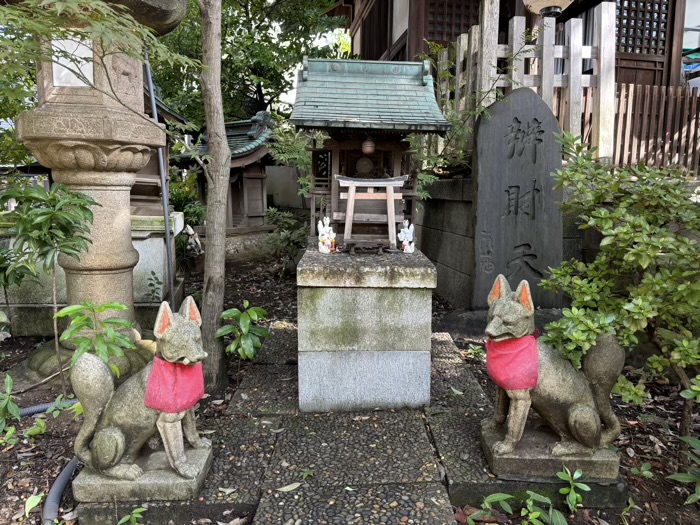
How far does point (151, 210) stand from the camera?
20.3 ft

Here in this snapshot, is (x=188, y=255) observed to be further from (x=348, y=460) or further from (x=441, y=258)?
(x=348, y=460)

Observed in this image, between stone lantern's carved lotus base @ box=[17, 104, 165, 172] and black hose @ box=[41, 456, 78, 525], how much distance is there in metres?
2.12

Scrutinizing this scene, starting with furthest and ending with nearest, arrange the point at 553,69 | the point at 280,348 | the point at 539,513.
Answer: the point at 553,69
the point at 280,348
the point at 539,513

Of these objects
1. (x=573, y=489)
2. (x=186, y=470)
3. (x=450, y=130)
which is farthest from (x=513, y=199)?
(x=186, y=470)

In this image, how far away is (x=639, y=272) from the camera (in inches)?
129

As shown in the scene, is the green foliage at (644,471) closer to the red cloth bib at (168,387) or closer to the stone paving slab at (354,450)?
the stone paving slab at (354,450)

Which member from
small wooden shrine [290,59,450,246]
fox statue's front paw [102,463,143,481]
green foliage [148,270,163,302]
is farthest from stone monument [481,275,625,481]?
green foliage [148,270,163,302]

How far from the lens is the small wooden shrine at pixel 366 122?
4.16 m

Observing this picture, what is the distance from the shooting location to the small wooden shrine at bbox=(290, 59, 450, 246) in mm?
4160

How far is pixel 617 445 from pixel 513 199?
10.3 ft

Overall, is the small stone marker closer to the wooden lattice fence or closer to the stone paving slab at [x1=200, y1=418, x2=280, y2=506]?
the wooden lattice fence

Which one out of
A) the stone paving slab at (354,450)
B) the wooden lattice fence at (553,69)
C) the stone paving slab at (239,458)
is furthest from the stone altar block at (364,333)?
the wooden lattice fence at (553,69)

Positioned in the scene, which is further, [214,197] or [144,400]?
[214,197]

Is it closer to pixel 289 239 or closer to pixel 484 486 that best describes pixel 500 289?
pixel 484 486
